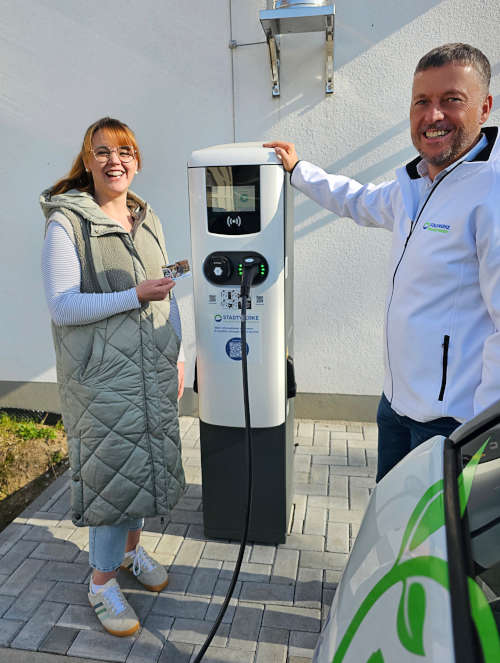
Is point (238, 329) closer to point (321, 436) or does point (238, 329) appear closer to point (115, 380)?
point (115, 380)

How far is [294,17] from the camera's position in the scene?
9.06 ft

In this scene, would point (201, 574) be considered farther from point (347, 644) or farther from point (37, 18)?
point (37, 18)

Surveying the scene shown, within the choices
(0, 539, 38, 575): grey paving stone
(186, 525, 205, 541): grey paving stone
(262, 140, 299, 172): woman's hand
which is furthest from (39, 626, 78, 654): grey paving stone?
(262, 140, 299, 172): woman's hand

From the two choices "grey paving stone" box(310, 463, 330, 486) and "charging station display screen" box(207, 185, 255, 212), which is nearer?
"charging station display screen" box(207, 185, 255, 212)

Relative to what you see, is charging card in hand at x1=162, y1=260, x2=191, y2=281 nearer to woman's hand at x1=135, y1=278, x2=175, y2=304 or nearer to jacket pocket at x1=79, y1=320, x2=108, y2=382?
woman's hand at x1=135, y1=278, x2=175, y2=304

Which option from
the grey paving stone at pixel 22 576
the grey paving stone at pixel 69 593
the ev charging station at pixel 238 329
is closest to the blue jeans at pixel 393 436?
the ev charging station at pixel 238 329

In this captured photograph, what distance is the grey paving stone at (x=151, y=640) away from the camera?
1.91 meters

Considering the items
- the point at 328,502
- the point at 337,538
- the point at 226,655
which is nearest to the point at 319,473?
the point at 328,502

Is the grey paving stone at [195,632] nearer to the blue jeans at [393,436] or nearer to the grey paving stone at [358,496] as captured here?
the blue jeans at [393,436]

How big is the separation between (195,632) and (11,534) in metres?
1.21

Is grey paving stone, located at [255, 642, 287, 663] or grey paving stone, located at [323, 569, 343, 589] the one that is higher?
grey paving stone, located at [323, 569, 343, 589]

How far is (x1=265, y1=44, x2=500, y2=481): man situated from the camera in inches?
57.4

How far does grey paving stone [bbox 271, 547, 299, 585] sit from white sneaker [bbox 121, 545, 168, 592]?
50cm

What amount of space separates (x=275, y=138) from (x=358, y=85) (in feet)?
2.02
